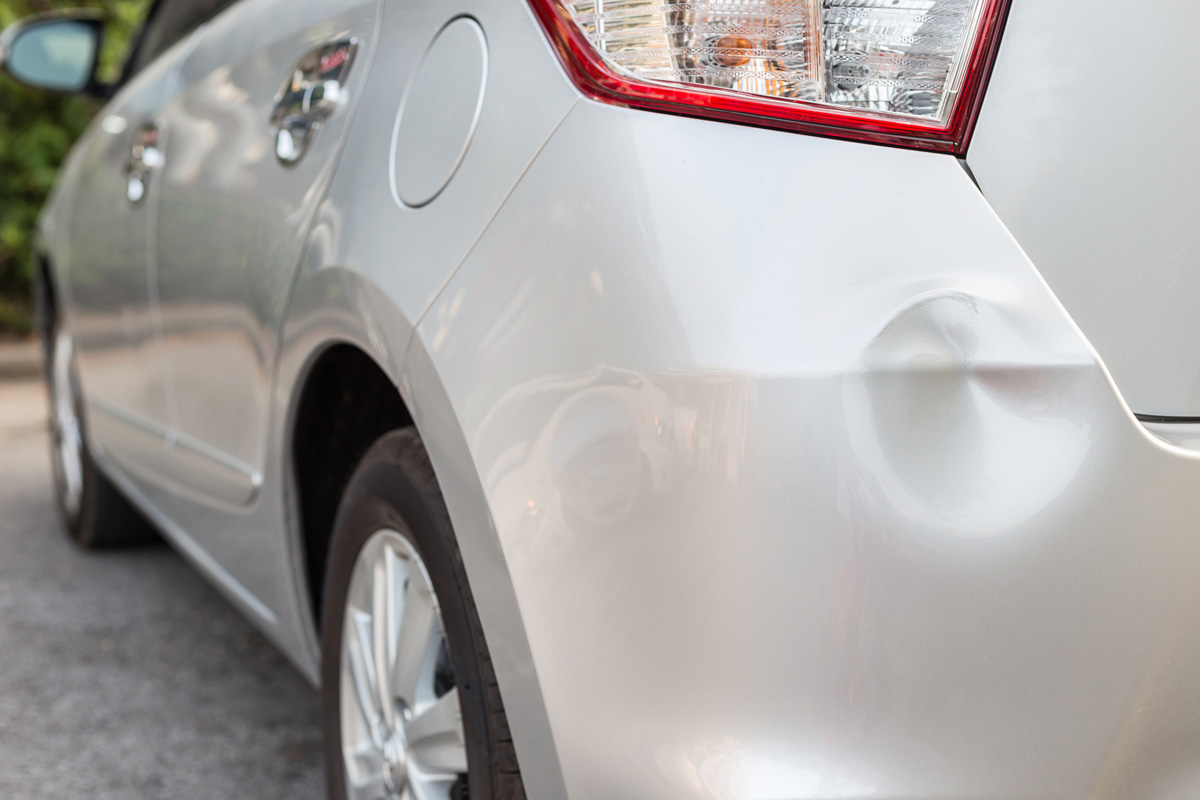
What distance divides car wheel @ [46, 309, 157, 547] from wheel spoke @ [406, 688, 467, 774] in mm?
2295

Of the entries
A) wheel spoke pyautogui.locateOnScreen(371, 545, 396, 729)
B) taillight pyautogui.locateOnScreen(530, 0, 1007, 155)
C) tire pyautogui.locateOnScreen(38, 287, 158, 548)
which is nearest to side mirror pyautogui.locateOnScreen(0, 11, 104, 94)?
tire pyautogui.locateOnScreen(38, 287, 158, 548)

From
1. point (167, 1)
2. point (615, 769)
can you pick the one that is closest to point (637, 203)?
point (615, 769)

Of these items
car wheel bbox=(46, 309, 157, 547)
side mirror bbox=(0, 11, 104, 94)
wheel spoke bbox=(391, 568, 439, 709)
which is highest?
side mirror bbox=(0, 11, 104, 94)

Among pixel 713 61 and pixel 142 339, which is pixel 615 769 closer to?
pixel 713 61

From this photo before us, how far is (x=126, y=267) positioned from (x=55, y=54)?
1405mm

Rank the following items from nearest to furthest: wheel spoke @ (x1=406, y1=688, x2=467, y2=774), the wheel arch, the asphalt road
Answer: the wheel arch < wheel spoke @ (x1=406, y1=688, x2=467, y2=774) < the asphalt road

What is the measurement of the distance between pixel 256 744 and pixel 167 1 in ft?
6.67

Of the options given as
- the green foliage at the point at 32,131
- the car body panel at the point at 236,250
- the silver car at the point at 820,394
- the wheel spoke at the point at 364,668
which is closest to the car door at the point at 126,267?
the car body panel at the point at 236,250

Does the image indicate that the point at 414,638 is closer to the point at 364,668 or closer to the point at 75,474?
the point at 364,668

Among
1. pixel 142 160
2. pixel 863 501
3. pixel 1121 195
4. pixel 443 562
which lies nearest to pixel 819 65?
pixel 1121 195

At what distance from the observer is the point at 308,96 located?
5.21 feet

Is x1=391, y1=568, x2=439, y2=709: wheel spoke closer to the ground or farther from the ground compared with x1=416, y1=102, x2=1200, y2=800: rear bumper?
closer to the ground

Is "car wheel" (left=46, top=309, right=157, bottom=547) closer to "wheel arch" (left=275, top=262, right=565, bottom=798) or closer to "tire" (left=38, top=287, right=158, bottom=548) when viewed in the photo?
"tire" (left=38, top=287, right=158, bottom=548)

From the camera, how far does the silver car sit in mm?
882
